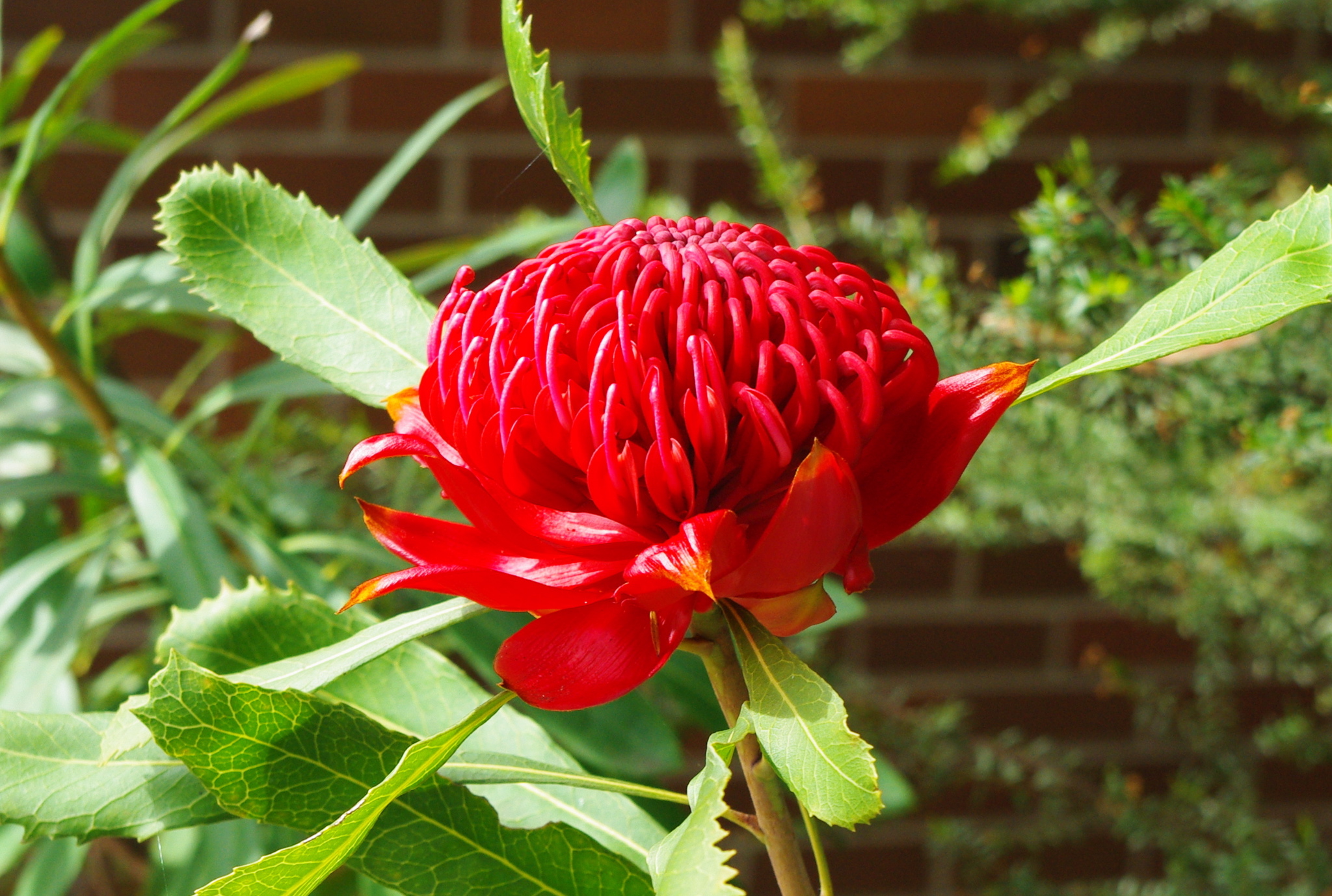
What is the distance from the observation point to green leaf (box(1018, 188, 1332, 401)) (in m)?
0.26

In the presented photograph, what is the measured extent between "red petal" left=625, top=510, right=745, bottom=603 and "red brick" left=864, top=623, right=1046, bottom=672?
3.13 ft

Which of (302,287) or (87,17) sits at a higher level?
(87,17)

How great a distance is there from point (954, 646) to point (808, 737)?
989 millimetres

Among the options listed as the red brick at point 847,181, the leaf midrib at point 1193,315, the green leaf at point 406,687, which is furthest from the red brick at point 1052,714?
the leaf midrib at point 1193,315

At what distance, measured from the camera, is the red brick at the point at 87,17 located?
0.99 m

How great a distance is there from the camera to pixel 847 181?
112 cm

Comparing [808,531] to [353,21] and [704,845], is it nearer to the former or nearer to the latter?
[704,845]

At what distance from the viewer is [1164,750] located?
4.14 ft

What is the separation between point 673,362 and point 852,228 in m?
0.39

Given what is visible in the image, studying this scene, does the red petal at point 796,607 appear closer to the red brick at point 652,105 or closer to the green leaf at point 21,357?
the green leaf at point 21,357

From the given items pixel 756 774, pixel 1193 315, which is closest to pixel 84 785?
pixel 756 774

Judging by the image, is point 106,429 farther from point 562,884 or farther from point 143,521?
point 562,884

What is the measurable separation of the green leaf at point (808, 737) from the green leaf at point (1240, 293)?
10cm

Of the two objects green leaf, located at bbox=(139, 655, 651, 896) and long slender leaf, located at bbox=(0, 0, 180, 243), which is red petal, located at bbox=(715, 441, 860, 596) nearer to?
green leaf, located at bbox=(139, 655, 651, 896)
